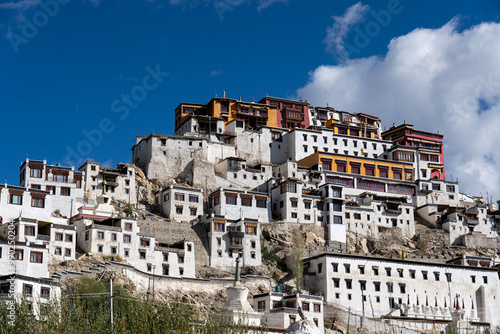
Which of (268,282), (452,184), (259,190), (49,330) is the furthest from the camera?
(452,184)

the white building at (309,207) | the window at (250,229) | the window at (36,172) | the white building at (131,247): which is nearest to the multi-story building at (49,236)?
the white building at (131,247)

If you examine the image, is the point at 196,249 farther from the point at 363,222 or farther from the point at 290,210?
the point at 363,222

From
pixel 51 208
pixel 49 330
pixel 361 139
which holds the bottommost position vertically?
pixel 49 330

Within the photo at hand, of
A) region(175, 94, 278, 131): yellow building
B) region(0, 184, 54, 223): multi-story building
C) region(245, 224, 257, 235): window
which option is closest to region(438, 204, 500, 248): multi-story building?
region(175, 94, 278, 131): yellow building

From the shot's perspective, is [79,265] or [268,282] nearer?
[79,265]

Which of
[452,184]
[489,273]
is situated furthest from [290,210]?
[452,184]

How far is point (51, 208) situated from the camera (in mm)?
76688

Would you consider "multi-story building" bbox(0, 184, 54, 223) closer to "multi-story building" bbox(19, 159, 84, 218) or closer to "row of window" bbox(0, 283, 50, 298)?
"multi-story building" bbox(19, 159, 84, 218)

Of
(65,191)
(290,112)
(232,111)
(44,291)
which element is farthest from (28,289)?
(290,112)

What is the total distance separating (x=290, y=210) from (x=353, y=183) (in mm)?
15350

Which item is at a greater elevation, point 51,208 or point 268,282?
point 51,208

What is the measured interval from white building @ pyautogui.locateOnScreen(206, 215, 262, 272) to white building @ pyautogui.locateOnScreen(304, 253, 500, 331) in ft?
18.2

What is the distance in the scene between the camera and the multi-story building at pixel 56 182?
262 ft

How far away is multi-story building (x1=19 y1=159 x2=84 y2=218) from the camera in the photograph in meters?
79.9
